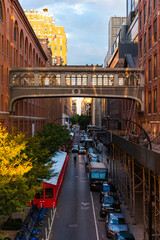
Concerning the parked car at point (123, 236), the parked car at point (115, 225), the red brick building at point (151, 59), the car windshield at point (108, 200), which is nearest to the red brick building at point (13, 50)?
the car windshield at point (108, 200)

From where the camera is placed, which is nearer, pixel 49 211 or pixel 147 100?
pixel 49 211

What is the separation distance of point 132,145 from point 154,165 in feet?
21.0

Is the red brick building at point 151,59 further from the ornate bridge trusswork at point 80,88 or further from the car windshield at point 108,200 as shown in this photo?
the car windshield at point 108,200

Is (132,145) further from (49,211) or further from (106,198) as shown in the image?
(49,211)

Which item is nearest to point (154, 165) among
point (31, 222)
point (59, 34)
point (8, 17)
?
point (31, 222)

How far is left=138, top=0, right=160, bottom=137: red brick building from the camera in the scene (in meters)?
30.5

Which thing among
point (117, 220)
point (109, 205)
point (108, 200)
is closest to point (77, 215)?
point (109, 205)

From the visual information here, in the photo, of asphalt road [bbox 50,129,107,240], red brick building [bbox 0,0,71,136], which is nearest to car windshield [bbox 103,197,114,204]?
asphalt road [bbox 50,129,107,240]

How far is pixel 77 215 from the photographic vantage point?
76.8ft

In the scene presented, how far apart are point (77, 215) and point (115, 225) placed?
5219 mm

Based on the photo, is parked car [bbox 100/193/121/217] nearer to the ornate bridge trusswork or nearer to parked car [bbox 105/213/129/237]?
parked car [bbox 105/213/129/237]

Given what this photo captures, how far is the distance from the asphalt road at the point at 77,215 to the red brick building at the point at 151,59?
994cm

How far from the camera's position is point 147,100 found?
35.9 m

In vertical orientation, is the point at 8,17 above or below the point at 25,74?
above
